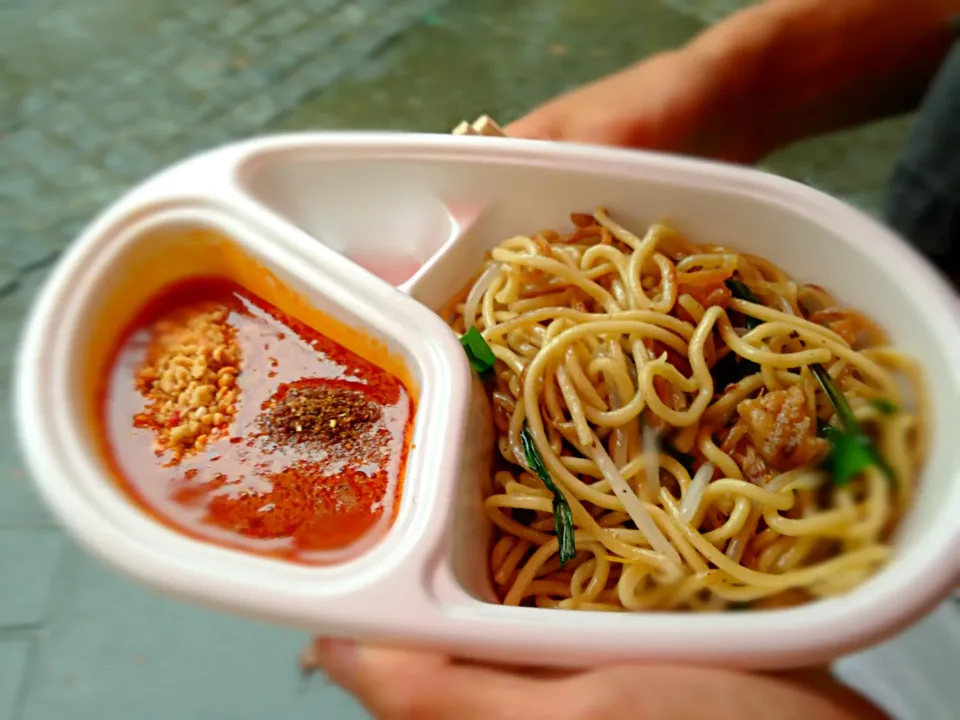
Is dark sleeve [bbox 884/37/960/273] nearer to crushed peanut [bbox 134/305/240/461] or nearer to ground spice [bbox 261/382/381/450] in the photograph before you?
ground spice [bbox 261/382/381/450]

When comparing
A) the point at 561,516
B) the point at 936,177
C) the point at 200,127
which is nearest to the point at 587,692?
the point at 561,516

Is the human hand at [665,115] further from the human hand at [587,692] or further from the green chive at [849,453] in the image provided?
the human hand at [587,692]

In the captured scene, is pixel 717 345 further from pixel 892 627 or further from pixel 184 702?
pixel 184 702

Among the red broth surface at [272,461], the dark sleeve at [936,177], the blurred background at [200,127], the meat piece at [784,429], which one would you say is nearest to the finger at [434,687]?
the red broth surface at [272,461]

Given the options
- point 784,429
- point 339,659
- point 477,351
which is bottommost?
point 339,659

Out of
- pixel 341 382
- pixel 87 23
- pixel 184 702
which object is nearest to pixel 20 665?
pixel 184 702

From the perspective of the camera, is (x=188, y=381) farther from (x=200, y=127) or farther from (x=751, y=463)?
(x=200, y=127)
